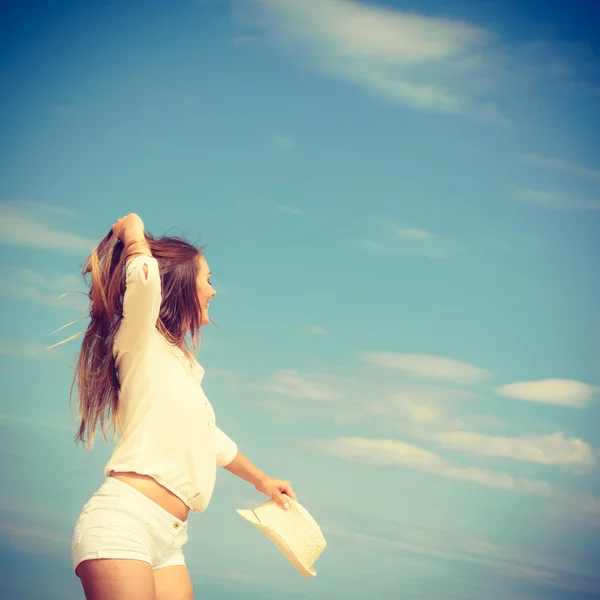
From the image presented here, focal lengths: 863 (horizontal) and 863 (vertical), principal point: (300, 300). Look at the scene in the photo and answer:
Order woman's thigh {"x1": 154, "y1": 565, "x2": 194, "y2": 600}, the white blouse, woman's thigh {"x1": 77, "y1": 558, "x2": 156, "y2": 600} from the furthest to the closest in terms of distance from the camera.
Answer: woman's thigh {"x1": 154, "y1": 565, "x2": 194, "y2": 600}
the white blouse
woman's thigh {"x1": 77, "y1": 558, "x2": 156, "y2": 600}

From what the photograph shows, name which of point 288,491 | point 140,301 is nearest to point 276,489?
point 288,491

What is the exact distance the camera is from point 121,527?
100 inches

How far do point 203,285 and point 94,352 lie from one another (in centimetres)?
43

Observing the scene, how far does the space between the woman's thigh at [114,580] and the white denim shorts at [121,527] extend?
0.02 metres

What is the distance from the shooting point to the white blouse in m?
2.63

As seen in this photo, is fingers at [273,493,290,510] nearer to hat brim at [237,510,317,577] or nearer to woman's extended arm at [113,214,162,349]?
hat brim at [237,510,317,577]

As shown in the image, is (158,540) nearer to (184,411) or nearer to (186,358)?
(184,411)

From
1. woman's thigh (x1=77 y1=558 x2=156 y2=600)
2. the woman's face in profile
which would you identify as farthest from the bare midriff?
the woman's face in profile

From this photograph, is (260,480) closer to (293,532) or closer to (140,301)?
(293,532)

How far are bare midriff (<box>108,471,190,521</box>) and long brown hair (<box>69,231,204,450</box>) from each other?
8.8 inches

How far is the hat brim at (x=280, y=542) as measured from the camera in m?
2.90

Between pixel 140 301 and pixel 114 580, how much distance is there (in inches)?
32.1

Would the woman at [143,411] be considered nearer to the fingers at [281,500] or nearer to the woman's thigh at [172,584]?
the woman's thigh at [172,584]

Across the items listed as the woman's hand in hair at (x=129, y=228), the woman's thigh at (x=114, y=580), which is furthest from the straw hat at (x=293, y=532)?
the woman's hand in hair at (x=129, y=228)
